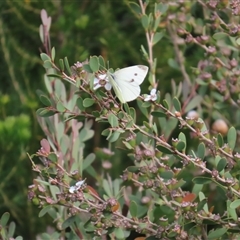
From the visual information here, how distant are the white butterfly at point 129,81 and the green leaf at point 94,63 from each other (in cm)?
3

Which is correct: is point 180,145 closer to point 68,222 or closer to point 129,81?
point 129,81

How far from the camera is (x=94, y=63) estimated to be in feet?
2.26

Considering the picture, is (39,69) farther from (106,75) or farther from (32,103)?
(106,75)

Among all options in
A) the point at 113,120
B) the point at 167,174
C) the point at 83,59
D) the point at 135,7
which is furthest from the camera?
the point at 83,59

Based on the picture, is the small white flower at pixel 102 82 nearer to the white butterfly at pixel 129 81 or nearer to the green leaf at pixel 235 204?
the white butterfly at pixel 129 81

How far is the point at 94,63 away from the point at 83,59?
0.65 meters

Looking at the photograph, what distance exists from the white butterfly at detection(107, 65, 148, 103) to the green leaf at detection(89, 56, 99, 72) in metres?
0.03

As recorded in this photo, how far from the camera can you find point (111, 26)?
59.4 inches

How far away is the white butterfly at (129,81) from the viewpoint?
2.39 ft

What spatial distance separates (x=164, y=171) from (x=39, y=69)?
0.82 m

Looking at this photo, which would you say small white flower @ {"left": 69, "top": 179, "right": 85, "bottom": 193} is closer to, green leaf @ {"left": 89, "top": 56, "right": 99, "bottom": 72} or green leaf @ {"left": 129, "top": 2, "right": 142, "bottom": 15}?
green leaf @ {"left": 89, "top": 56, "right": 99, "bottom": 72}

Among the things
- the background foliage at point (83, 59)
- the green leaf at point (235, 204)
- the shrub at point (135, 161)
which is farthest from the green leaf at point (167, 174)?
the background foliage at point (83, 59)

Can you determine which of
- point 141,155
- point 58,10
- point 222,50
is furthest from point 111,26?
point 141,155

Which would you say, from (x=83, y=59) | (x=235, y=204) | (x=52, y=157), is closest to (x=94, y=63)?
(x=52, y=157)
